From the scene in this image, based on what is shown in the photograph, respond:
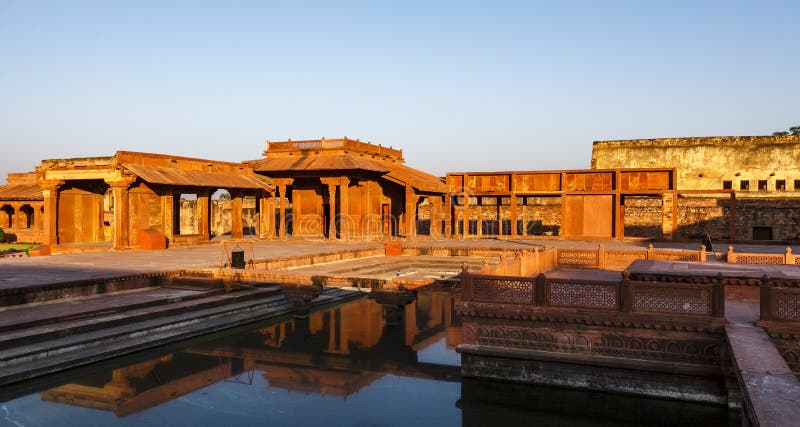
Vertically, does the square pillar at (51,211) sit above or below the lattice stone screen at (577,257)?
above

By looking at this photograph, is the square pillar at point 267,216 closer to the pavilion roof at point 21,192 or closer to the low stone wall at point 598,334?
the pavilion roof at point 21,192

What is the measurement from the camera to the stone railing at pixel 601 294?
1009 centimetres

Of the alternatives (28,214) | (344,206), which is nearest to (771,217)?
(344,206)

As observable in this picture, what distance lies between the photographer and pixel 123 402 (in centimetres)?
1073

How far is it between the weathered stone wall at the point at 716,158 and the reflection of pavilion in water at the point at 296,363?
25.7 meters

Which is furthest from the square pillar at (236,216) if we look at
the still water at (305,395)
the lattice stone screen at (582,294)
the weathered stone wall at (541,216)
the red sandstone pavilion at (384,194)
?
the lattice stone screen at (582,294)

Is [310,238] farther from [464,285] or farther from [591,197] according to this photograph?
[464,285]

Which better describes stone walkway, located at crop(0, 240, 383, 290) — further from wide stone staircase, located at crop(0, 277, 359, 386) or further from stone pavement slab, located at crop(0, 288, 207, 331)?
wide stone staircase, located at crop(0, 277, 359, 386)

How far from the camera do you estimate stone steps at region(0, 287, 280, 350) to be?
1163 cm

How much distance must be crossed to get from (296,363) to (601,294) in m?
6.77

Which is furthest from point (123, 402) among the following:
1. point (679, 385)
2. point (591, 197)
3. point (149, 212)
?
point (591, 197)

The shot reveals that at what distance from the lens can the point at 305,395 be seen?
38.2 ft

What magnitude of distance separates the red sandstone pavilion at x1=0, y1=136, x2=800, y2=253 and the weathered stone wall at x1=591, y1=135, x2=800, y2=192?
62mm

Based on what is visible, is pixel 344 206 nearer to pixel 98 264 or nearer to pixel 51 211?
pixel 51 211
